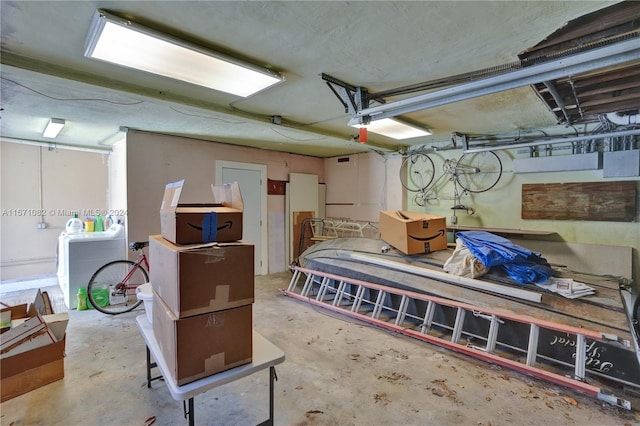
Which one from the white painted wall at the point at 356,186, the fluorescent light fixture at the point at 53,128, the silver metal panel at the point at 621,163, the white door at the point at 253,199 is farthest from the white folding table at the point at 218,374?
the white painted wall at the point at 356,186

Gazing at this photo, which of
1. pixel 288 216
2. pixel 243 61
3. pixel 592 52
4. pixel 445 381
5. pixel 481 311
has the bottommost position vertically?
pixel 445 381

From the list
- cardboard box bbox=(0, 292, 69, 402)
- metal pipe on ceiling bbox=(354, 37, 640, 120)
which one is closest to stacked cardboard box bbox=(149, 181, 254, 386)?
cardboard box bbox=(0, 292, 69, 402)

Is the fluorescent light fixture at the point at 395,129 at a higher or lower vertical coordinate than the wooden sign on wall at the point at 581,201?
higher

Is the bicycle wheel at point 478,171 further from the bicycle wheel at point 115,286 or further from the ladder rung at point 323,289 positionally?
the bicycle wheel at point 115,286

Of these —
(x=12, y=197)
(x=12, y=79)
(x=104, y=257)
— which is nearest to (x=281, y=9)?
(x=12, y=79)

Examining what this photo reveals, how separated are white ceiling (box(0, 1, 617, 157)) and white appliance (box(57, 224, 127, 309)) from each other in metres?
1.46

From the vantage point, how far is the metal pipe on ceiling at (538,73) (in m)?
1.64

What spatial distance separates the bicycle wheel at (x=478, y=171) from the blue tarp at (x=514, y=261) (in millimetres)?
1571

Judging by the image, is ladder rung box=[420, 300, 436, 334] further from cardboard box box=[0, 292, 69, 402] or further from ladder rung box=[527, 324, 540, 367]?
cardboard box box=[0, 292, 69, 402]

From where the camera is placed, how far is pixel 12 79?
2342 mm

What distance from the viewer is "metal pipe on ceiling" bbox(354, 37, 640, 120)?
1.64 metres

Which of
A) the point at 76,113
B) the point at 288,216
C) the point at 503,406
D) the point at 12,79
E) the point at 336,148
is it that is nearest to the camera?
the point at 503,406

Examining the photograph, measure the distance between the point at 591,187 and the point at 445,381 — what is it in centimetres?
322

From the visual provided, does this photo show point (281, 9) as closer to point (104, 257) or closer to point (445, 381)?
point (445, 381)
